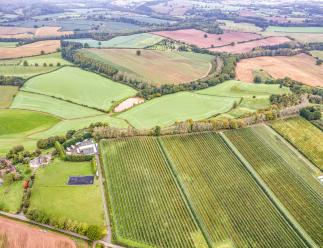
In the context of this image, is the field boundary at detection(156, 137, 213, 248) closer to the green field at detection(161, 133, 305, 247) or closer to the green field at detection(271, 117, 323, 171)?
the green field at detection(161, 133, 305, 247)

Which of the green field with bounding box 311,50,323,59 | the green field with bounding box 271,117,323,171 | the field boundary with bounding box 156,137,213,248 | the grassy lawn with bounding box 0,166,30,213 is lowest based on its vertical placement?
the grassy lawn with bounding box 0,166,30,213

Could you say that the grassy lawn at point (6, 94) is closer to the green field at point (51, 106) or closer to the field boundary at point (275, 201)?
the green field at point (51, 106)

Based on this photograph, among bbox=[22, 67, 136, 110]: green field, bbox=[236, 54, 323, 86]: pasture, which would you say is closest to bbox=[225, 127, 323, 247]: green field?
bbox=[22, 67, 136, 110]: green field

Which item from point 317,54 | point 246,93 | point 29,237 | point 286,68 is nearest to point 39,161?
point 29,237

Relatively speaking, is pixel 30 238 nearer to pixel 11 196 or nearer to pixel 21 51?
pixel 11 196

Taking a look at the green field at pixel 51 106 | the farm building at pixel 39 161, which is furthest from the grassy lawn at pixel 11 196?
the green field at pixel 51 106
